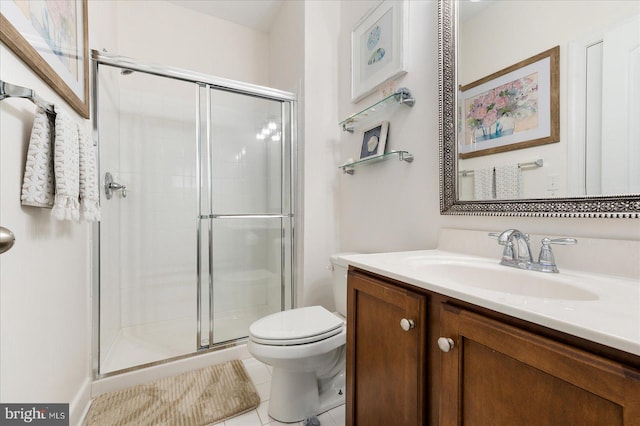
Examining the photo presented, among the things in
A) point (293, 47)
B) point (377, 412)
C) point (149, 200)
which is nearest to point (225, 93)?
point (293, 47)

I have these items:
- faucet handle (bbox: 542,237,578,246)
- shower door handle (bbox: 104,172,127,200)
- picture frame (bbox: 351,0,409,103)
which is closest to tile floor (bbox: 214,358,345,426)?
faucet handle (bbox: 542,237,578,246)

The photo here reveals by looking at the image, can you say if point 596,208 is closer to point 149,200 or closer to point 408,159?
point 408,159

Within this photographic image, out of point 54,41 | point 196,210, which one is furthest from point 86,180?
point 196,210

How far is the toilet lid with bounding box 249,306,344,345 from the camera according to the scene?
1.16 metres

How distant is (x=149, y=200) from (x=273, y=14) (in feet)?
5.99

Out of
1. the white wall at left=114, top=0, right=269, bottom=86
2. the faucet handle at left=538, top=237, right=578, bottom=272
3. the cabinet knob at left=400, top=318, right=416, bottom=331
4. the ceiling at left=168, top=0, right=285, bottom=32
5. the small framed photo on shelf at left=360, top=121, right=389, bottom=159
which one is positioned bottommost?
the cabinet knob at left=400, top=318, right=416, bottom=331

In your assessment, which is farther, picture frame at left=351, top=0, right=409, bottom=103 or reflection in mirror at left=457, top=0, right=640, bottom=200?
picture frame at left=351, top=0, right=409, bottom=103

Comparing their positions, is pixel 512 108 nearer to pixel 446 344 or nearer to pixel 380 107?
pixel 380 107

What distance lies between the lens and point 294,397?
127 cm

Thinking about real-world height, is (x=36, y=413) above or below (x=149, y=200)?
below

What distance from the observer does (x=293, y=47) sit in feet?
6.61

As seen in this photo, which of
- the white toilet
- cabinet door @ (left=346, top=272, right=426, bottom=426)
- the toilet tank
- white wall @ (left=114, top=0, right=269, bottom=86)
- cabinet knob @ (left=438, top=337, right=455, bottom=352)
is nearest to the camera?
cabinet knob @ (left=438, top=337, right=455, bottom=352)

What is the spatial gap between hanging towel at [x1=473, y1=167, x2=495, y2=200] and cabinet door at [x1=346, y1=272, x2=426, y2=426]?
558mm

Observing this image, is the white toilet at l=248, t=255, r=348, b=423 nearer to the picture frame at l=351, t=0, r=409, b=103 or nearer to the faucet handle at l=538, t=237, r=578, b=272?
the faucet handle at l=538, t=237, r=578, b=272
